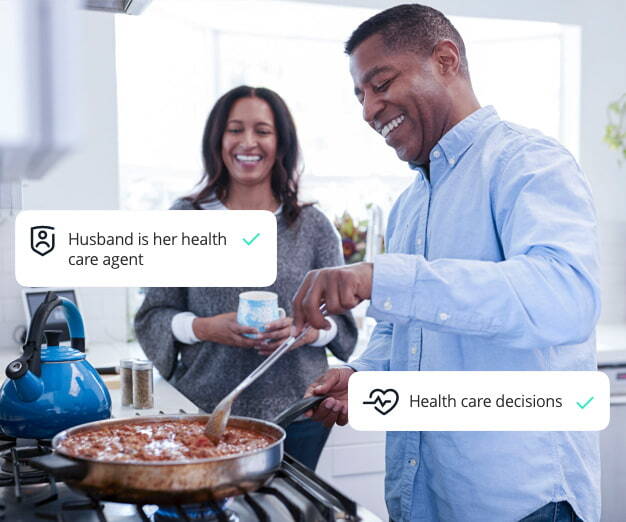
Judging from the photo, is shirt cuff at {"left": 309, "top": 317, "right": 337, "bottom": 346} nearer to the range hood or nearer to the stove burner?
the range hood

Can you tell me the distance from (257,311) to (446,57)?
0.82 metres

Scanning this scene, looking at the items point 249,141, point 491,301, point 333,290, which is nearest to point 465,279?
point 491,301

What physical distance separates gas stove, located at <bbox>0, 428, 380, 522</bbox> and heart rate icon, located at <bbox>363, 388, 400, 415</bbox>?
0.33 metres

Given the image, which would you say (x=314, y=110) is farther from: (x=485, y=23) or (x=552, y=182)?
(x=552, y=182)

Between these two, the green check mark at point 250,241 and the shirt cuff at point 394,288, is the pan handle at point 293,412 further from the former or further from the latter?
the green check mark at point 250,241

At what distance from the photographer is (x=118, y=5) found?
1590 mm

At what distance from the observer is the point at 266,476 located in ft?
3.30

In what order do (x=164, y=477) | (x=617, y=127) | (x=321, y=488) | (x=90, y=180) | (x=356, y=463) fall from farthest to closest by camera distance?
(x=617, y=127), (x=90, y=180), (x=356, y=463), (x=321, y=488), (x=164, y=477)

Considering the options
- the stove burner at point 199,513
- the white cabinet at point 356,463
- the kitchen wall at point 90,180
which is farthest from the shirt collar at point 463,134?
the kitchen wall at point 90,180

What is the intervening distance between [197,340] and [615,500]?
2.00 meters

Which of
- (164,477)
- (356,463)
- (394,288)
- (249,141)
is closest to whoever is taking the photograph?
(164,477)

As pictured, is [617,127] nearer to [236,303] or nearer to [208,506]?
[236,303]

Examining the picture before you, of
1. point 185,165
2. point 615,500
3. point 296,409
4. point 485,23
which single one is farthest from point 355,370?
point 485,23

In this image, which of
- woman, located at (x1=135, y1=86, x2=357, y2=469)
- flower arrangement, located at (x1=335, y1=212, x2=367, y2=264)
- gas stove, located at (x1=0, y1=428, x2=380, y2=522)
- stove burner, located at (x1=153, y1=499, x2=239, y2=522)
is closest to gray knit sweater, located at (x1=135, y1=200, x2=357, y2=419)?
woman, located at (x1=135, y1=86, x2=357, y2=469)
